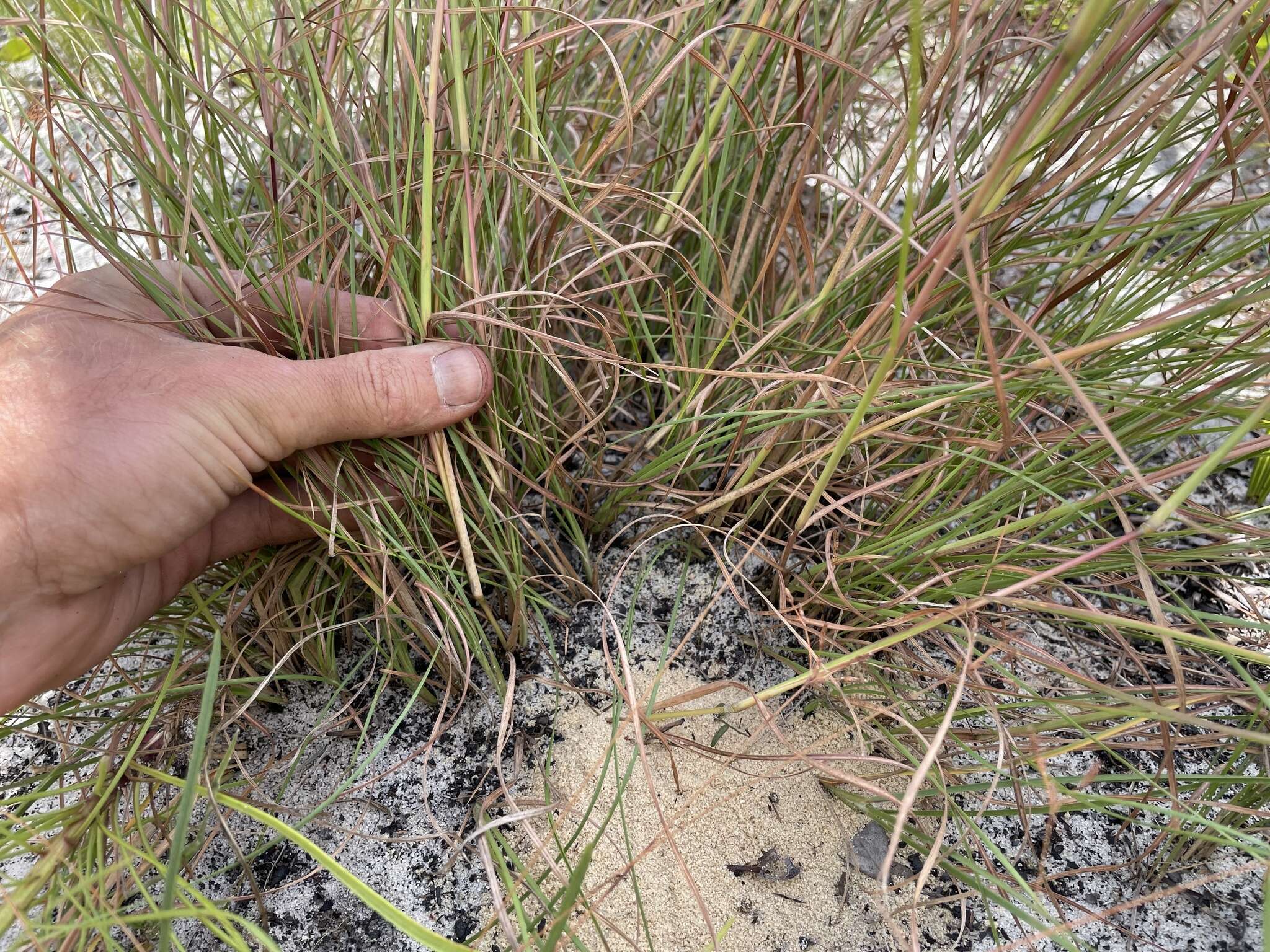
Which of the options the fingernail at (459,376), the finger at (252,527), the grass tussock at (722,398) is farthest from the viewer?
the finger at (252,527)

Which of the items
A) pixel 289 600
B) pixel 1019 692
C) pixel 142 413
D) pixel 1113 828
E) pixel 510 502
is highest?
pixel 142 413

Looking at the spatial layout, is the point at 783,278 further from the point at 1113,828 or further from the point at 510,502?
the point at 1113,828

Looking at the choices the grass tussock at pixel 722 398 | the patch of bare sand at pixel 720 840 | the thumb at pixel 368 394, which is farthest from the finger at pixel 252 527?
the patch of bare sand at pixel 720 840

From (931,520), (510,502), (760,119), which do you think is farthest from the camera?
(760,119)

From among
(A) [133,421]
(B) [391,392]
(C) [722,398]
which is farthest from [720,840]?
(A) [133,421]

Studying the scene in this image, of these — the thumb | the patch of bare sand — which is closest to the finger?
the thumb

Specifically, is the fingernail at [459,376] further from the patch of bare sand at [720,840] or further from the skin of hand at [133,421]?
the patch of bare sand at [720,840]

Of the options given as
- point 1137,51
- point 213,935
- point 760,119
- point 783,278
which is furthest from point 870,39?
point 213,935

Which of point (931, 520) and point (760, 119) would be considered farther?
point (760, 119)
